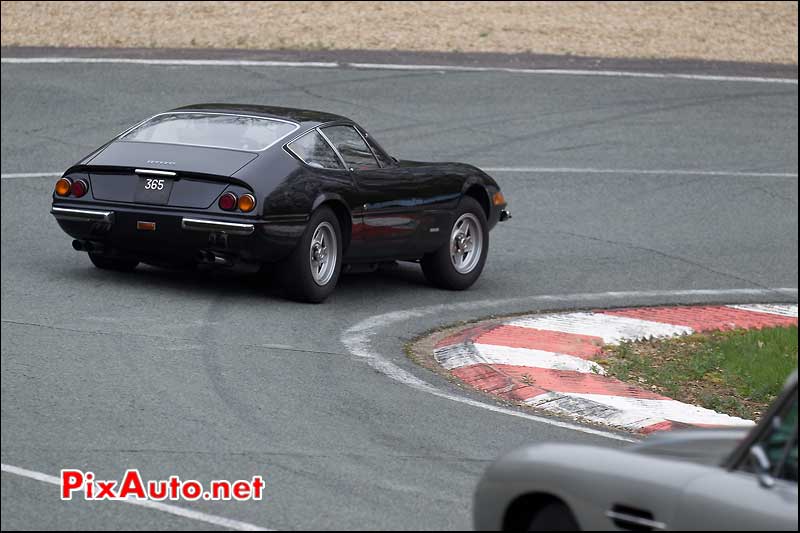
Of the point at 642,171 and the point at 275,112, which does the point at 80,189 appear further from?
the point at 642,171

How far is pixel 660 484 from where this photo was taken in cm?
424

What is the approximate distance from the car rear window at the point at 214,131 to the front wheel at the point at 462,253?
1961 millimetres

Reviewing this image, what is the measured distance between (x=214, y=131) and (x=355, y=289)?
1946 mm

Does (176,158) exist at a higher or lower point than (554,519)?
higher

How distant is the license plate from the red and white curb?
231cm

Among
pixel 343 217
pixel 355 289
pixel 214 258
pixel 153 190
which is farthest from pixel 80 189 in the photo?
pixel 355 289

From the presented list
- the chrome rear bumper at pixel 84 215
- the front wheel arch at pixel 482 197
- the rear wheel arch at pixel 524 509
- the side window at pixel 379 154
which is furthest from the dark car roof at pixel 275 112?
the rear wheel arch at pixel 524 509

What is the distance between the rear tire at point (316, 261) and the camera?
1047 cm

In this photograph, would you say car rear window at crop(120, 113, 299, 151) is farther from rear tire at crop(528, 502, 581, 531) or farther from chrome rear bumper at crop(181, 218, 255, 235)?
rear tire at crop(528, 502, 581, 531)

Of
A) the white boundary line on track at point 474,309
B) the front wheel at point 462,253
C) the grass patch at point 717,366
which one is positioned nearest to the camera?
the white boundary line on track at point 474,309

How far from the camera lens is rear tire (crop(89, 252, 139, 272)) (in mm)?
11258

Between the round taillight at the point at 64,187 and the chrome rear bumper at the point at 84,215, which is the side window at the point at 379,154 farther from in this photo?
the round taillight at the point at 64,187

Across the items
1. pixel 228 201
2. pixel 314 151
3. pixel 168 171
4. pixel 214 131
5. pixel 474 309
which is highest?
pixel 214 131

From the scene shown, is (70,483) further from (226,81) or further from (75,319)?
(226,81)
